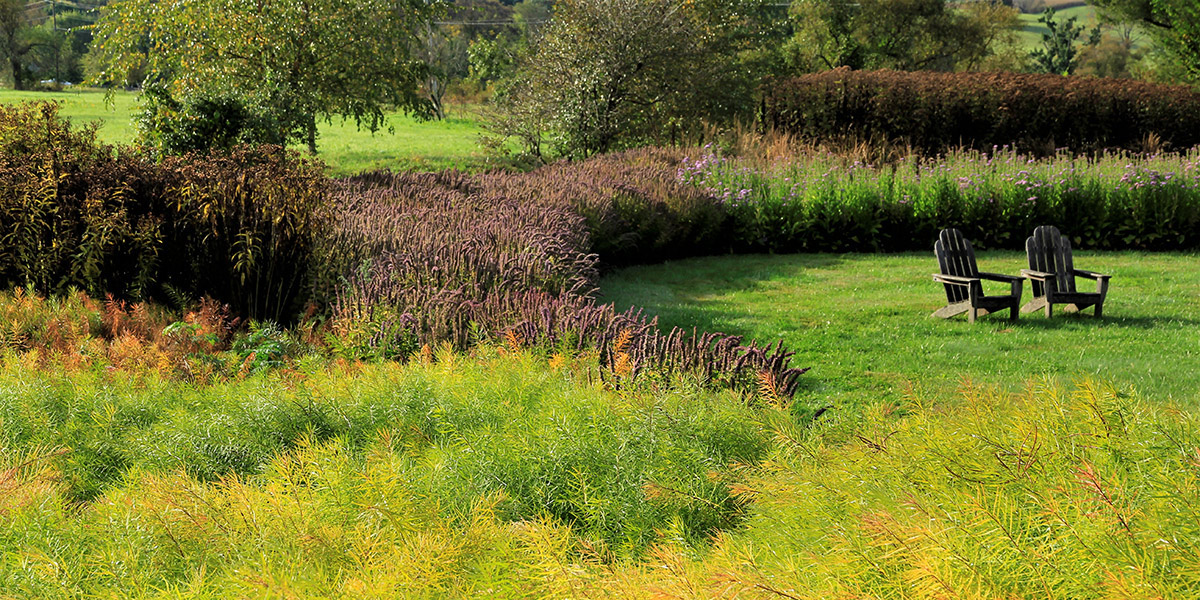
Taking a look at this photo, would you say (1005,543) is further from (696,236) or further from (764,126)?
(764,126)

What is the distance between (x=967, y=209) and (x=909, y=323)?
15.3ft

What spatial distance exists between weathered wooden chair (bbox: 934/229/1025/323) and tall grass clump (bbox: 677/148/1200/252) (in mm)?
3278

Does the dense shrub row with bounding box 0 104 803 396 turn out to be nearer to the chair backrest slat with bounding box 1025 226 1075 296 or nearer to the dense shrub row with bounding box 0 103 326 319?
the dense shrub row with bounding box 0 103 326 319

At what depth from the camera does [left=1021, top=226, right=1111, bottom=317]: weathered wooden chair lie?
25.2ft

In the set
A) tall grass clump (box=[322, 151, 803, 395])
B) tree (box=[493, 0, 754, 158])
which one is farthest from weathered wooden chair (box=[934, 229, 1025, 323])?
tree (box=[493, 0, 754, 158])

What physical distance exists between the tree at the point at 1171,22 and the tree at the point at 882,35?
560 cm

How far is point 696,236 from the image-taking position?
36.5 ft

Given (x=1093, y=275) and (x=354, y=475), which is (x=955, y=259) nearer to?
(x=1093, y=275)

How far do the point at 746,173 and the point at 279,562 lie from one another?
1076 cm

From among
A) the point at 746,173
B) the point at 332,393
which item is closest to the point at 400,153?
the point at 746,173

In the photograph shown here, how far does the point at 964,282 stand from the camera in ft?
24.3

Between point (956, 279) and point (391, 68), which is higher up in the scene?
point (391, 68)

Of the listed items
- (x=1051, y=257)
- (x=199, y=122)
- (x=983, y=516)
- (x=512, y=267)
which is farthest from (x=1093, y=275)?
(x=199, y=122)

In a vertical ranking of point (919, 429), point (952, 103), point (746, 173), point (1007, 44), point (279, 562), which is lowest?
point (279, 562)
